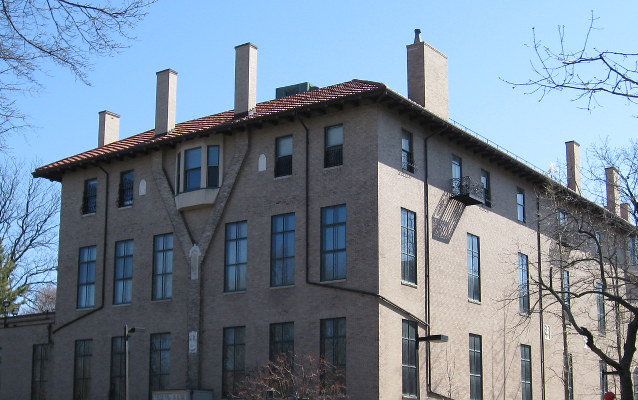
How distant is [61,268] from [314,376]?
56.3 ft

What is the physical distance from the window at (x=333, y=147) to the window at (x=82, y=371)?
15.0 meters

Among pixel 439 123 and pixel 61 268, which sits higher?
pixel 439 123

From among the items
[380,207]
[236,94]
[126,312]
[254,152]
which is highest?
[236,94]

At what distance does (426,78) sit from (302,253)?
917 centimetres

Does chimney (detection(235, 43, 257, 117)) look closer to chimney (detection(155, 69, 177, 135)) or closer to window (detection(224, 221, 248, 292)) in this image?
chimney (detection(155, 69, 177, 135))

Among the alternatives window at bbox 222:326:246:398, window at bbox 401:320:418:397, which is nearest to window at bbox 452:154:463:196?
window at bbox 401:320:418:397

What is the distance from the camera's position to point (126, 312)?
40.6 meters

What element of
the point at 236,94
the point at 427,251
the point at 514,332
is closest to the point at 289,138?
the point at 236,94

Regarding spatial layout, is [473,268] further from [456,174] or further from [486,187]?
[486,187]

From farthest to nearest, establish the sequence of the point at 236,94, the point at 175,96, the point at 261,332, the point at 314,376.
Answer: the point at 175,96 → the point at 236,94 → the point at 261,332 → the point at 314,376

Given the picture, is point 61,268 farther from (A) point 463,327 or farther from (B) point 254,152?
(A) point 463,327

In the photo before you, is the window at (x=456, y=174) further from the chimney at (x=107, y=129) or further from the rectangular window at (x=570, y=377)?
the chimney at (x=107, y=129)

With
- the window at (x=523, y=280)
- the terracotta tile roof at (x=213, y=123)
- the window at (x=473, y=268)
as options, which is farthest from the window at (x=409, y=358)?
the window at (x=523, y=280)

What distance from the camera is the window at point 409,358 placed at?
33.4 m
